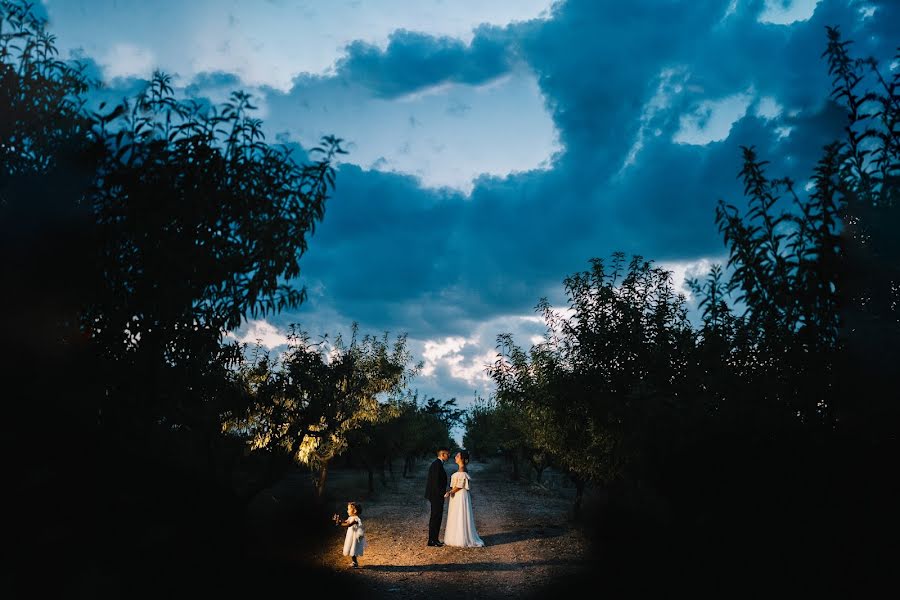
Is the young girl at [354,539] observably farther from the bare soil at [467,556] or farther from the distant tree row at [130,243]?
the distant tree row at [130,243]

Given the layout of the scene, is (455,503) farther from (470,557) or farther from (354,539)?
(354,539)

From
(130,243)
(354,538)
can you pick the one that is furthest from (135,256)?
(354,538)

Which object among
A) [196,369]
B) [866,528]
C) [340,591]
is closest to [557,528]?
[340,591]

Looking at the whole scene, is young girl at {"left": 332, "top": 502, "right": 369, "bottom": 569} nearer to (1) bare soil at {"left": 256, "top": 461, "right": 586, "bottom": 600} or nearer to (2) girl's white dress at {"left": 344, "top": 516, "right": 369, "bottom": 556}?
(2) girl's white dress at {"left": 344, "top": 516, "right": 369, "bottom": 556}

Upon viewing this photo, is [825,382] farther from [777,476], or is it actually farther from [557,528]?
[557,528]

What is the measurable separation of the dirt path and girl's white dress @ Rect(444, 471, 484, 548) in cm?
30

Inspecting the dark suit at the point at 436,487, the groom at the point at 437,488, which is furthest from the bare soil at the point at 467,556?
the dark suit at the point at 436,487

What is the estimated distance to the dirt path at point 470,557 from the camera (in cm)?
1111

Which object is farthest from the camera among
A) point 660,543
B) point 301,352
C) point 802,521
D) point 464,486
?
point 301,352

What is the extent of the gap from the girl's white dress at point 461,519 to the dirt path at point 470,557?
30cm

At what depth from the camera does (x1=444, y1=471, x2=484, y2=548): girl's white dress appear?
1547 centimetres

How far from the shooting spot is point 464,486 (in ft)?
50.9

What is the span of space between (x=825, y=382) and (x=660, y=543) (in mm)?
3288

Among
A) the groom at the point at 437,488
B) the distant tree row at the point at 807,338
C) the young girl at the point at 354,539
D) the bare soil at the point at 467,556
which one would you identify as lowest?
the bare soil at the point at 467,556
